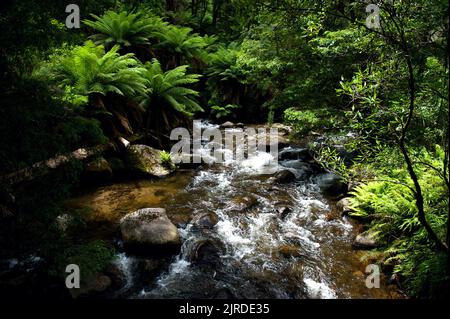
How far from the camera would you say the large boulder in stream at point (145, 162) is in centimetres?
704

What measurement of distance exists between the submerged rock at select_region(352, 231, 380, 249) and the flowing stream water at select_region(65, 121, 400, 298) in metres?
0.13

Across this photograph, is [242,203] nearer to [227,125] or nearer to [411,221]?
[411,221]

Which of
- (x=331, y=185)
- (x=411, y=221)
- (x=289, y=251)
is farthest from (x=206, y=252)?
(x=331, y=185)

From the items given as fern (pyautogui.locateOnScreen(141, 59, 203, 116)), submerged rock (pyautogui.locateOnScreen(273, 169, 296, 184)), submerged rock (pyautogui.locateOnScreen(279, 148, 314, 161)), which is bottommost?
submerged rock (pyautogui.locateOnScreen(273, 169, 296, 184))

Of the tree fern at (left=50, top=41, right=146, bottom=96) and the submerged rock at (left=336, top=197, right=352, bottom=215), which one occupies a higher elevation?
the tree fern at (left=50, top=41, right=146, bottom=96)

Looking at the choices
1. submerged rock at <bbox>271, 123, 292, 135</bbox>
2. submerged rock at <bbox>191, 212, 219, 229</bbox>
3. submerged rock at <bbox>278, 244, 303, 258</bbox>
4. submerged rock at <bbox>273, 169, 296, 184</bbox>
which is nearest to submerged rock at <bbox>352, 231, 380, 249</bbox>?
submerged rock at <bbox>278, 244, 303, 258</bbox>

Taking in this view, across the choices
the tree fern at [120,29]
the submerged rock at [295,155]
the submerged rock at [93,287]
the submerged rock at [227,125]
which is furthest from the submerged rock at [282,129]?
the submerged rock at [93,287]

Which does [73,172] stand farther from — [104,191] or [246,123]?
[246,123]

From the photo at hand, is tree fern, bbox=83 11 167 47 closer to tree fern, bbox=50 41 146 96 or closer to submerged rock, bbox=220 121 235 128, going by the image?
tree fern, bbox=50 41 146 96

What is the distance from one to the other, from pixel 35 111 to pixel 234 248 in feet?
10.5

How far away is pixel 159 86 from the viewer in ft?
26.9

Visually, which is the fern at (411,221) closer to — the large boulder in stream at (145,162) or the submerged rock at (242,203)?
the submerged rock at (242,203)

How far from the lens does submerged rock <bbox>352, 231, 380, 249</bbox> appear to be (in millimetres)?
4504

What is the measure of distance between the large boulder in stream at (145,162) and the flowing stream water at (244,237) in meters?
0.30
